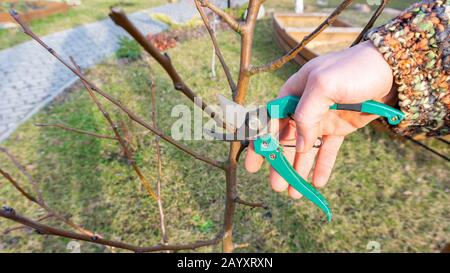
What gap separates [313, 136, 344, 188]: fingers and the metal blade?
0.83 meters

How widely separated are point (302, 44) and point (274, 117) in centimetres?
52

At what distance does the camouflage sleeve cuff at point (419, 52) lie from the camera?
4.57 ft

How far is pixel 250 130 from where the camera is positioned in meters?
1.43

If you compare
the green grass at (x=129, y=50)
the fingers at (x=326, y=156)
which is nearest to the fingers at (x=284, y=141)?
the fingers at (x=326, y=156)

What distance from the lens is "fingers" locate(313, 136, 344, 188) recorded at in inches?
77.5

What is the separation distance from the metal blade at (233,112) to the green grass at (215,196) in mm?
1974

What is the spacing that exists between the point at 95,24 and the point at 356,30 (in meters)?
8.34

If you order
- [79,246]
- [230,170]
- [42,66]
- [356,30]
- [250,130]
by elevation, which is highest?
[250,130]

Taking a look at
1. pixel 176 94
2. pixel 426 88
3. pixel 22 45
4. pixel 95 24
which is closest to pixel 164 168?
pixel 176 94

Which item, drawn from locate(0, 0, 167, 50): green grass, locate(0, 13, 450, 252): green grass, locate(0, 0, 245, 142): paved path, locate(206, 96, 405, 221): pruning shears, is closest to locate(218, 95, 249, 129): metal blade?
locate(206, 96, 405, 221): pruning shears

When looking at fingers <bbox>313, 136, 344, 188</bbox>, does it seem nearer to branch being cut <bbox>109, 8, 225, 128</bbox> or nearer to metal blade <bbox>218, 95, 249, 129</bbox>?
metal blade <bbox>218, 95, 249, 129</bbox>

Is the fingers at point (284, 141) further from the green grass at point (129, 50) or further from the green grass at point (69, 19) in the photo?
the green grass at point (69, 19)

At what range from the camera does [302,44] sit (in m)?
1.03
